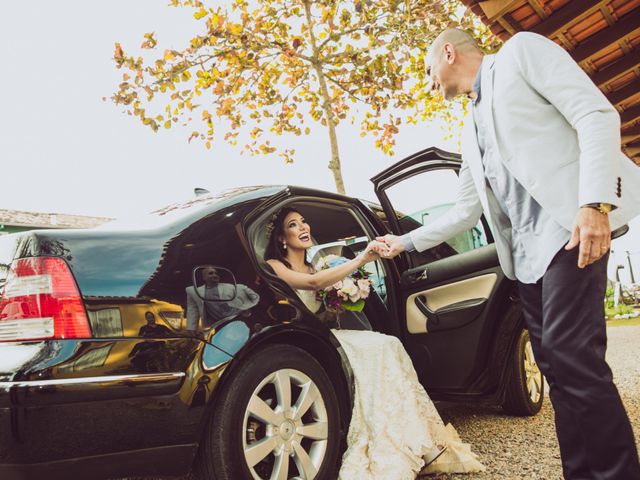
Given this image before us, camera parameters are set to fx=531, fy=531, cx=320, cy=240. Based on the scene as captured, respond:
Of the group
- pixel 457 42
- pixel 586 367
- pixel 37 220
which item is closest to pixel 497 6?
pixel 457 42

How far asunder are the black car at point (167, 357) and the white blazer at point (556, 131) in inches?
43.0

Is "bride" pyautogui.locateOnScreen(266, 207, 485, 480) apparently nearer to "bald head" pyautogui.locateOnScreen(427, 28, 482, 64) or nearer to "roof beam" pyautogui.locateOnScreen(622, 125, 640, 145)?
"bald head" pyautogui.locateOnScreen(427, 28, 482, 64)

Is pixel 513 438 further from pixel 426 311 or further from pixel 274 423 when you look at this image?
pixel 274 423

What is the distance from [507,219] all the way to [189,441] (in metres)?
1.50

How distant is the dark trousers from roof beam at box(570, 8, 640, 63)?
318 centimetres

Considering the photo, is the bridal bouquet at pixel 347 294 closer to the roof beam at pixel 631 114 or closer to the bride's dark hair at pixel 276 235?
the bride's dark hair at pixel 276 235

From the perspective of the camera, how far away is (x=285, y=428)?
2.14 metres

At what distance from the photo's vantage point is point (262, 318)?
2129mm

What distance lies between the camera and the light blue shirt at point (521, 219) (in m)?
1.89

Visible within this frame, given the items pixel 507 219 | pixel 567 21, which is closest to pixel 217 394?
pixel 507 219

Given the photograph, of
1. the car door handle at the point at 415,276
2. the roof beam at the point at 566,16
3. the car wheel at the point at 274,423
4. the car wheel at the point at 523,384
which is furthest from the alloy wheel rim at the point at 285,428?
the roof beam at the point at 566,16

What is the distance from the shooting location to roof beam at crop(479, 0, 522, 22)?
144 inches

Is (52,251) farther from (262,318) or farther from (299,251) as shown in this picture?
(299,251)

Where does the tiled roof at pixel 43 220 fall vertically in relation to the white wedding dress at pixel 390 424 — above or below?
above
